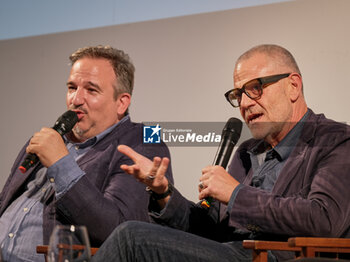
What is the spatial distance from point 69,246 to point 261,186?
1.15 metres

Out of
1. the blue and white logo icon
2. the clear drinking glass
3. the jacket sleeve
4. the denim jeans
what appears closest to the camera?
the clear drinking glass

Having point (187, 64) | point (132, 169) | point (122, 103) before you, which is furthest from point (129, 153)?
point (187, 64)

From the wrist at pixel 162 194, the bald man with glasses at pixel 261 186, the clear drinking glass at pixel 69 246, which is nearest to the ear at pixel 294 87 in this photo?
the bald man with glasses at pixel 261 186

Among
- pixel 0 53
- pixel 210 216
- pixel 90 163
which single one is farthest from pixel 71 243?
pixel 0 53

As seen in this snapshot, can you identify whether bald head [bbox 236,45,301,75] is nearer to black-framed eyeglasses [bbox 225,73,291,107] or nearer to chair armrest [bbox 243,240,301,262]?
black-framed eyeglasses [bbox 225,73,291,107]

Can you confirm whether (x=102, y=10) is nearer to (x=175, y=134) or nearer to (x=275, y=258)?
(x=175, y=134)

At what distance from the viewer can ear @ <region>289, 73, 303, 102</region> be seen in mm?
2078

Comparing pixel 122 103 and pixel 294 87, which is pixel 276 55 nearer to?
pixel 294 87

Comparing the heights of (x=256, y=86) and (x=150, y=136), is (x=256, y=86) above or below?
above

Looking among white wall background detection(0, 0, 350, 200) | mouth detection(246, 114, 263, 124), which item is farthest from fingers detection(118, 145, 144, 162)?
white wall background detection(0, 0, 350, 200)

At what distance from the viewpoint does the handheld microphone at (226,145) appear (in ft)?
5.90

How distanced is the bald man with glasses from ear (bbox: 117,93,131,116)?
685 mm

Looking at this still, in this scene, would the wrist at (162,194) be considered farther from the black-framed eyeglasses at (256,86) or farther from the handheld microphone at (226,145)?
the black-framed eyeglasses at (256,86)

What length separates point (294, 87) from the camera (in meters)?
2.09
